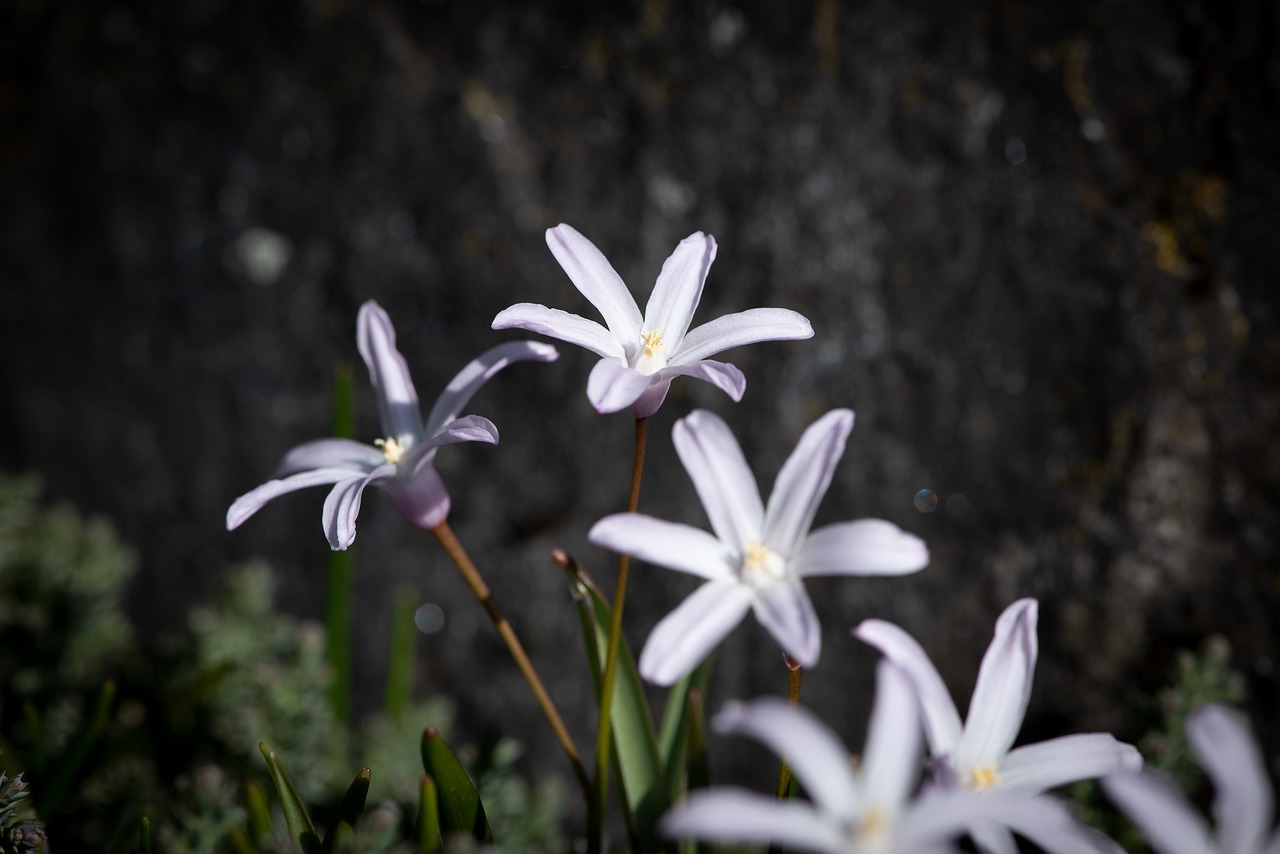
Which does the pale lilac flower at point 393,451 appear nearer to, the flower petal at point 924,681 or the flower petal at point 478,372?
the flower petal at point 478,372

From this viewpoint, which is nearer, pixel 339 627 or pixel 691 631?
pixel 691 631

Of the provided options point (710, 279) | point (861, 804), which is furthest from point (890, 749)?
point (710, 279)

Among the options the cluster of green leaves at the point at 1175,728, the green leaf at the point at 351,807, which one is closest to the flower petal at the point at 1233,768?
the cluster of green leaves at the point at 1175,728

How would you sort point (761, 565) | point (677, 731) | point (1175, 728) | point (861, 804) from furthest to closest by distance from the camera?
point (1175, 728)
point (677, 731)
point (761, 565)
point (861, 804)

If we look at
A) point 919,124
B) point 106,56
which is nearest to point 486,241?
point 919,124

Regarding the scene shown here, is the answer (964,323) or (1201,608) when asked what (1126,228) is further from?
(1201,608)

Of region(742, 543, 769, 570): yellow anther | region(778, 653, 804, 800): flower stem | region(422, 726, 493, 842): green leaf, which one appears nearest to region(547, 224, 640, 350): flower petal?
region(742, 543, 769, 570): yellow anther

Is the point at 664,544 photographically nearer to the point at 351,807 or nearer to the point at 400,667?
the point at 351,807
